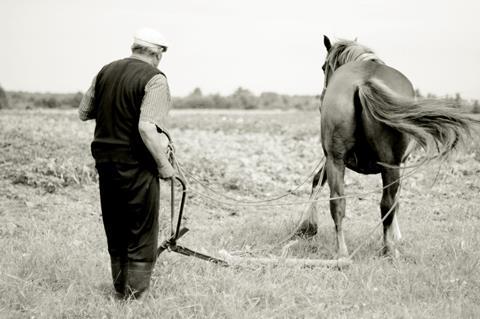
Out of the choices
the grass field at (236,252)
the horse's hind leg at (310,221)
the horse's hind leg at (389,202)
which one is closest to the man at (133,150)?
the grass field at (236,252)

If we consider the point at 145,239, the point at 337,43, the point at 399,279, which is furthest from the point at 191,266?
the point at 337,43

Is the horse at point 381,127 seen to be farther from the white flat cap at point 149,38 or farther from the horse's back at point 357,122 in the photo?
the white flat cap at point 149,38

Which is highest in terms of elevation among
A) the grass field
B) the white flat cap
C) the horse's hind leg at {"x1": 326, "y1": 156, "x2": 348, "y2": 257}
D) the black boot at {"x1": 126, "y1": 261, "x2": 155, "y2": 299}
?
the white flat cap

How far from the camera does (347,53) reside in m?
6.11

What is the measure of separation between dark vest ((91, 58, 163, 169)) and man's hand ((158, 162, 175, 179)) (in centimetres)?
10

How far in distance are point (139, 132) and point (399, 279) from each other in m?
2.54

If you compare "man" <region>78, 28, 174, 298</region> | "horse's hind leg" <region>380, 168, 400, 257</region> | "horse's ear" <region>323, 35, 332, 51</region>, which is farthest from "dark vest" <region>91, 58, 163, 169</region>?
"horse's ear" <region>323, 35, 332, 51</region>

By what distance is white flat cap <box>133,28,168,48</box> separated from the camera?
383cm

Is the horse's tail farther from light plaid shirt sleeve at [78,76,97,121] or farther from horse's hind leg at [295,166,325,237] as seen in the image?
light plaid shirt sleeve at [78,76,97,121]

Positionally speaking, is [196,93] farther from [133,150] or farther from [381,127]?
[133,150]

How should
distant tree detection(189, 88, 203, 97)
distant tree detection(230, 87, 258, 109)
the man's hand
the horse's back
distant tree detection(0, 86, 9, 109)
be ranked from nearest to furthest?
1. the man's hand
2. the horse's back
3. distant tree detection(0, 86, 9, 109)
4. distant tree detection(230, 87, 258, 109)
5. distant tree detection(189, 88, 203, 97)

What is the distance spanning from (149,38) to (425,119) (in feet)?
8.34

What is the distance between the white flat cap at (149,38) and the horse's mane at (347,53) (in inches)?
102

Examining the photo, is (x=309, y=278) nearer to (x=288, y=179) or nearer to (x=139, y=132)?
(x=139, y=132)
